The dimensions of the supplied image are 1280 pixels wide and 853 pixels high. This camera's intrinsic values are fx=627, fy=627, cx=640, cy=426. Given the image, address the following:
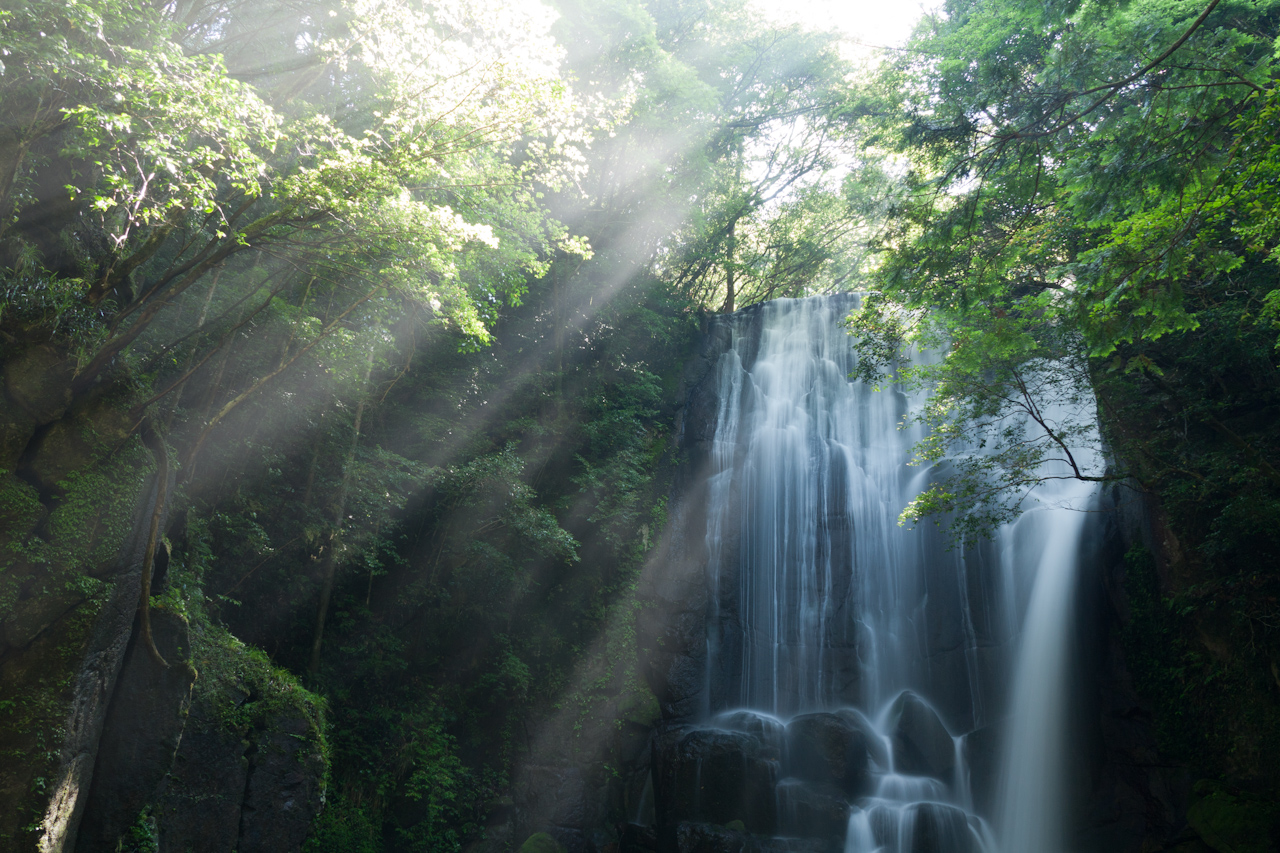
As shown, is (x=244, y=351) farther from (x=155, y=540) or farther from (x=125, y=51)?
(x=125, y=51)

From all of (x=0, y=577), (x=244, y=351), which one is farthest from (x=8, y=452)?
(x=244, y=351)

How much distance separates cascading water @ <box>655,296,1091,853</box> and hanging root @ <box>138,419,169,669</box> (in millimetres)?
8429

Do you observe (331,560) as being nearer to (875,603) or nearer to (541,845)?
(541,845)

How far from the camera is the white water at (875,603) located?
35.8ft

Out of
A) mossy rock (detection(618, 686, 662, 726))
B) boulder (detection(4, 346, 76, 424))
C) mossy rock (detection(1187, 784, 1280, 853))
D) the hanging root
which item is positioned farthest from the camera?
mossy rock (detection(618, 686, 662, 726))

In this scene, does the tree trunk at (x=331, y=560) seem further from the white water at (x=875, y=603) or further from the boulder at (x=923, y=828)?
the boulder at (x=923, y=828)

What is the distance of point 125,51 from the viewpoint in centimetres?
535

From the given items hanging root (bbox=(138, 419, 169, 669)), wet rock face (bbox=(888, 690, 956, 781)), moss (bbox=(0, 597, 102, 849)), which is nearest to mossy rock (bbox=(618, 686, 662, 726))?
wet rock face (bbox=(888, 690, 956, 781))

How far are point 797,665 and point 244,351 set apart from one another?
1204cm

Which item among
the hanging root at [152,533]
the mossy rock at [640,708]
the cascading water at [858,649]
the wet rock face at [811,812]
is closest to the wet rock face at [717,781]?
the cascading water at [858,649]

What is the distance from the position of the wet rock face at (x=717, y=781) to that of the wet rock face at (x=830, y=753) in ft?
1.85

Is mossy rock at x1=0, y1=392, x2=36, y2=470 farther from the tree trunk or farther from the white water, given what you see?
the white water

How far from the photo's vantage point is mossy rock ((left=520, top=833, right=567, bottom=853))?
10.1m

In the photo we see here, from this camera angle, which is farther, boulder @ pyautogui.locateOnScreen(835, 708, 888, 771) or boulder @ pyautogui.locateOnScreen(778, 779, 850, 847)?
boulder @ pyautogui.locateOnScreen(835, 708, 888, 771)
